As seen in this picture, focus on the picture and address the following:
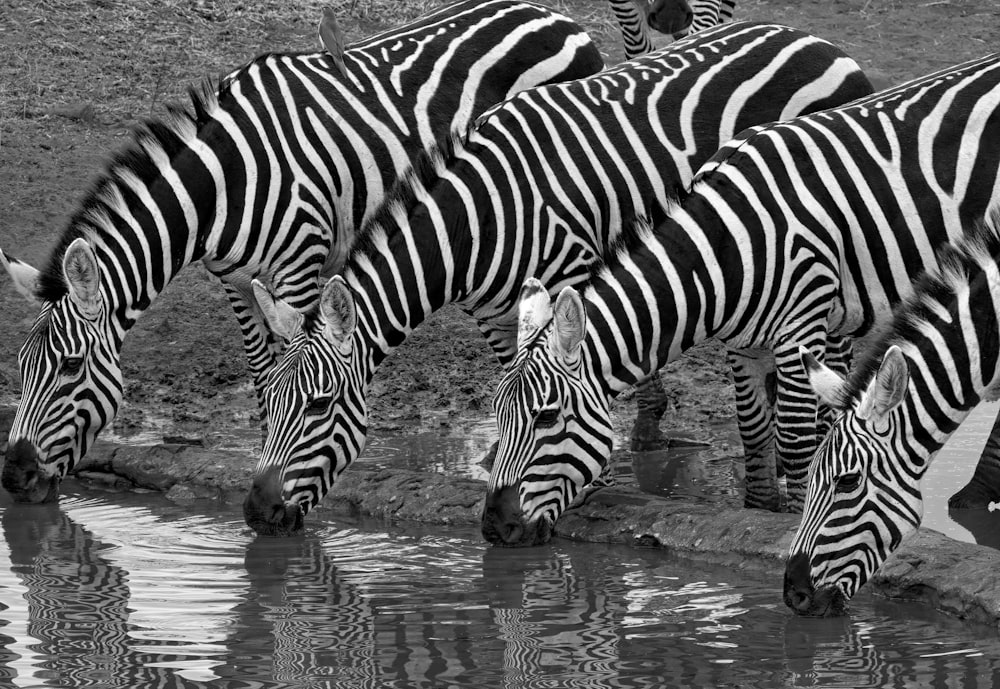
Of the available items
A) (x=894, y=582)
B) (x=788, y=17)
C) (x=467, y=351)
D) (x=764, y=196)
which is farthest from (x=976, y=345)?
(x=788, y=17)

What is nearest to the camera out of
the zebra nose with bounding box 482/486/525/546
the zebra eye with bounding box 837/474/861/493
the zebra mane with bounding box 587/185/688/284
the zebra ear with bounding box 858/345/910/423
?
the zebra ear with bounding box 858/345/910/423

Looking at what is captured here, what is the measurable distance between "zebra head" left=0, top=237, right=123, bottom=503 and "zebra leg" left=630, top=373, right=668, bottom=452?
327 cm

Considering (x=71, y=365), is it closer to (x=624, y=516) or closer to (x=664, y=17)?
(x=624, y=516)

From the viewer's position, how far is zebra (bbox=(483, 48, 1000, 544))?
273 inches

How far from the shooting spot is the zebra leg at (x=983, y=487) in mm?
7852

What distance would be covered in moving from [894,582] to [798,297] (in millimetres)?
1690

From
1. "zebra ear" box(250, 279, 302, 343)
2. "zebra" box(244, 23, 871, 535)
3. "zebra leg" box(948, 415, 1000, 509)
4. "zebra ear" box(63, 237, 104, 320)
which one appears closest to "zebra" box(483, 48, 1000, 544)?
"zebra" box(244, 23, 871, 535)

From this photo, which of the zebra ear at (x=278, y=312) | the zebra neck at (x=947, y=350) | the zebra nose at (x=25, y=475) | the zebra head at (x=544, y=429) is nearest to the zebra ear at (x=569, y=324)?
the zebra head at (x=544, y=429)

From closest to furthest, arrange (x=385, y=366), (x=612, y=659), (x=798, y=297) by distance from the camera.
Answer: (x=612, y=659), (x=798, y=297), (x=385, y=366)

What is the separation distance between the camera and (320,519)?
791 cm

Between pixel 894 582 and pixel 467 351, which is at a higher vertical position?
pixel 467 351

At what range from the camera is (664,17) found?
36.9 feet

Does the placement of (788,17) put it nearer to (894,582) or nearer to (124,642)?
(894,582)

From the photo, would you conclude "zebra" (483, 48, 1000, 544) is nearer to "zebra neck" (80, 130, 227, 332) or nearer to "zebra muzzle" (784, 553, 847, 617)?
"zebra muzzle" (784, 553, 847, 617)
